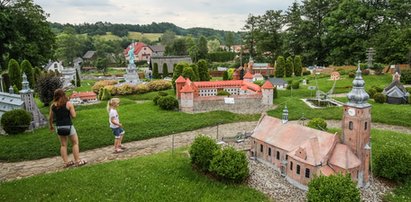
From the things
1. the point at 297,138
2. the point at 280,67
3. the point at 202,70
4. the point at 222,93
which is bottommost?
the point at 297,138

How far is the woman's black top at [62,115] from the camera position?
35.7ft

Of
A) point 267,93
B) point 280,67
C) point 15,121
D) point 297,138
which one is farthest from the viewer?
point 280,67

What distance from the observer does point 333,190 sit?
10.2m

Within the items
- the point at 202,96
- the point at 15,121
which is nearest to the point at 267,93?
the point at 202,96

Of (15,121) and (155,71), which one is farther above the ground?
(155,71)

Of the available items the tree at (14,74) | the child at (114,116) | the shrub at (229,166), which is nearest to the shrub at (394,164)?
the shrub at (229,166)

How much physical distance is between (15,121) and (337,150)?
16928mm

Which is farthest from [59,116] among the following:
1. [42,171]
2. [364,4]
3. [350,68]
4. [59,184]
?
[364,4]

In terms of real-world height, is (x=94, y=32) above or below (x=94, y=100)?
above

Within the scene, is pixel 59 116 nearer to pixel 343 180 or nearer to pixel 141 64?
pixel 343 180

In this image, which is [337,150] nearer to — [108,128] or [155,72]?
[108,128]

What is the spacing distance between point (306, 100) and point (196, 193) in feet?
64.3

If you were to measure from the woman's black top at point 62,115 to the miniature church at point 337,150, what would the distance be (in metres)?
8.63

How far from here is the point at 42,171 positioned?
1278 centimetres
